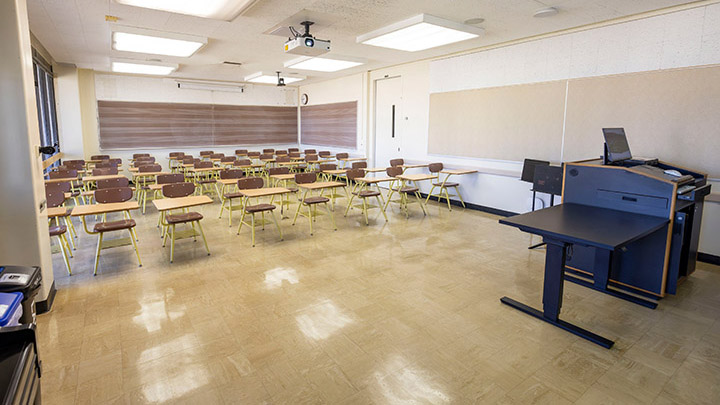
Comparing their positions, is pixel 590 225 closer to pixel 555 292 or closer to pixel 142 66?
pixel 555 292

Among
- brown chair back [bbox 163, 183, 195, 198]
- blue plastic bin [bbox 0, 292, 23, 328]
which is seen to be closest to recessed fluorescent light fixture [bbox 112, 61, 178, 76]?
brown chair back [bbox 163, 183, 195, 198]

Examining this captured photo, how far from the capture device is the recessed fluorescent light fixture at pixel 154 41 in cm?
598

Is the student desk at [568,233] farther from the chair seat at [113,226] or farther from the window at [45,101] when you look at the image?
the window at [45,101]

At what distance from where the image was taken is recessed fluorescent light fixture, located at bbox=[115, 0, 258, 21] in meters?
4.41

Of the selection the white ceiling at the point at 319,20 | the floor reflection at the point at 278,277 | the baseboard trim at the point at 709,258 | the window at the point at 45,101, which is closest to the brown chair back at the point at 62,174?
the window at the point at 45,101

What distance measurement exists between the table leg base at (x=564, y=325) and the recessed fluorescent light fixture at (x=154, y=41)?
20.4 feet

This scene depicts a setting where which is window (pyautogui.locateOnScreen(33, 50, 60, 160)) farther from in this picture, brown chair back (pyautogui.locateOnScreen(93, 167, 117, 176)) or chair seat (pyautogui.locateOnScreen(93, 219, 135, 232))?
chair seat (pyautogui.locateOnScreen(93, 219, 135, 232))

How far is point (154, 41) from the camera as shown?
6.52m

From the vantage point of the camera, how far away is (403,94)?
955cm

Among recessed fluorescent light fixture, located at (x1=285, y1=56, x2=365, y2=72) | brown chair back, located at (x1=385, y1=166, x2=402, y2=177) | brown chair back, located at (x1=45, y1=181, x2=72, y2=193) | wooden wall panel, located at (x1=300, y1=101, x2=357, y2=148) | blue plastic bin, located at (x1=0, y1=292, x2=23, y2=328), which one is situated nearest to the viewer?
blue plastic bin, located at (x1=0, y1=292, x2=23, y2=328)

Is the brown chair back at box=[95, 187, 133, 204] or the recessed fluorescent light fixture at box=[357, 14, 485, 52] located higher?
the recessed fluorescent light fixture at box=[357, 14, 485, 52]

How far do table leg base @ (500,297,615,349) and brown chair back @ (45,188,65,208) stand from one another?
5.72 m

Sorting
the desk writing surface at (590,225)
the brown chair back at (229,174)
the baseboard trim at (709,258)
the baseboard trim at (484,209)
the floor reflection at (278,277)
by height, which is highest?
the brown chair back at (229,174)

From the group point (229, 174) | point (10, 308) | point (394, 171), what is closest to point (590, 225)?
point (10, 308)
